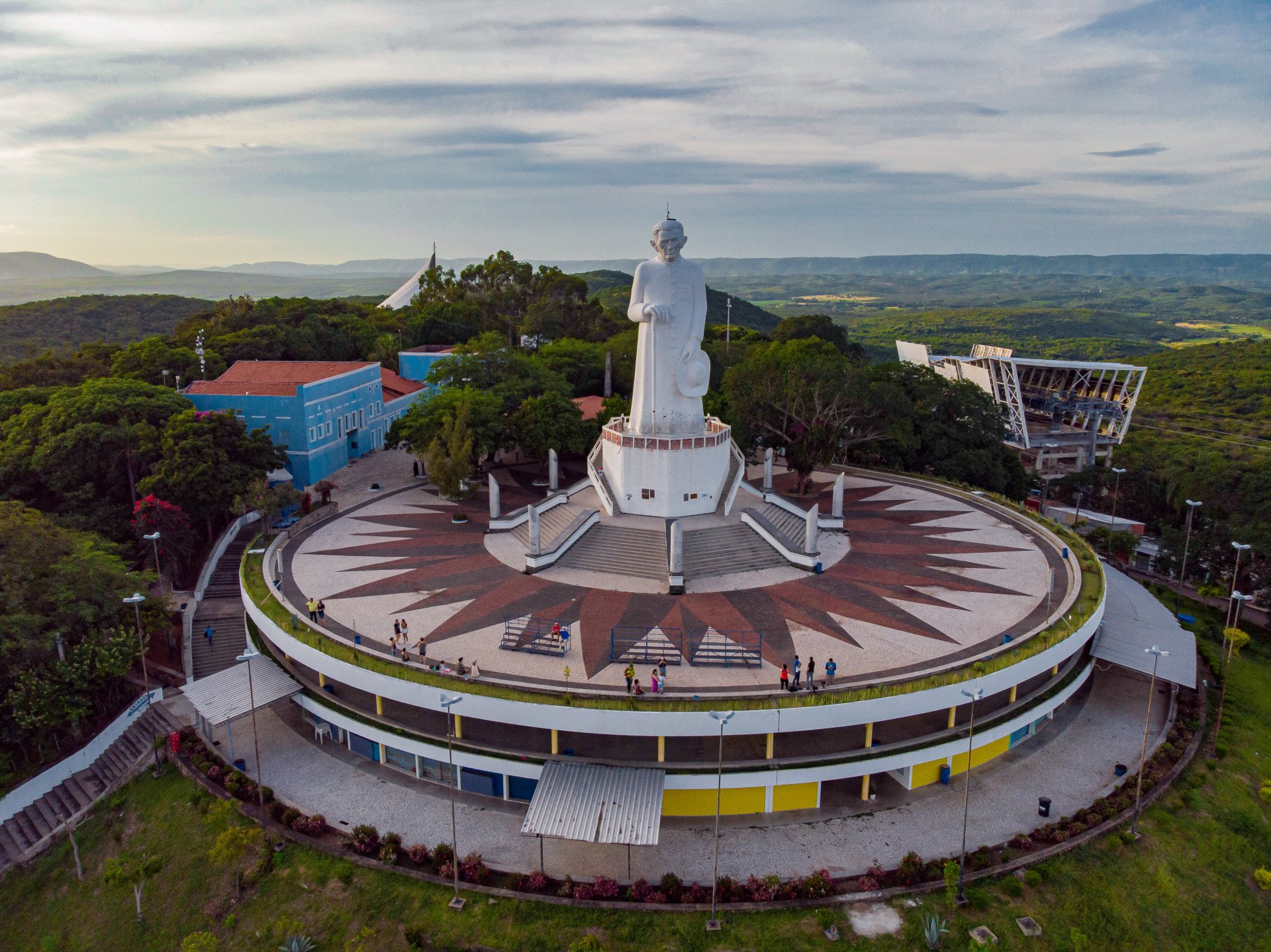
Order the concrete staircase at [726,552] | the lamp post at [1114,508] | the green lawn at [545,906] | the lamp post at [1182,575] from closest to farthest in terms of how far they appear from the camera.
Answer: the green lawn at [545,906] < the concrete staircase at [726,552] < the lamp post at [1182,575] < the lamp post at [1114,508]

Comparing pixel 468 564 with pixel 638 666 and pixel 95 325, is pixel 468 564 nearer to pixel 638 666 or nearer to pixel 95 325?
pixel 638 666

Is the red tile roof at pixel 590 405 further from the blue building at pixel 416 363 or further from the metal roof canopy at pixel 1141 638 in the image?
the metal roof canopy at pixel 1141 638

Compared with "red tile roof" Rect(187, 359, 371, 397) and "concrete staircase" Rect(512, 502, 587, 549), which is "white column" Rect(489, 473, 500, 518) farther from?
"red tile roof" Rect(187, 359, 371, 397)

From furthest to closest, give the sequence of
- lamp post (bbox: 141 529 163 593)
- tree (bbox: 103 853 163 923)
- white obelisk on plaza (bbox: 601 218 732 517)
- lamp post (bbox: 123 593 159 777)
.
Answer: white obelisk on plaza (bbox: 601 218 732 517) < lamp post (bbox: 141 529 163 593) < lamp post (bbox: 123 593 159 777) < tree (bbox: 103 853 163 923)

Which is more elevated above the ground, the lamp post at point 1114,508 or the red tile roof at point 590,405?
the red tile roof at point 590,405

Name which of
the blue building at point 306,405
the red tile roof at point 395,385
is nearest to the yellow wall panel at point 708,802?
the blue building at point 306,405

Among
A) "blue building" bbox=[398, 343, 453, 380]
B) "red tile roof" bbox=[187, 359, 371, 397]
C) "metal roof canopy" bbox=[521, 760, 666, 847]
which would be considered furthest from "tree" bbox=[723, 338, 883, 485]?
"blue building" bbox=[398, 343, 453, 380]

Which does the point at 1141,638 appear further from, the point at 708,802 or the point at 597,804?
the point at 597,804
